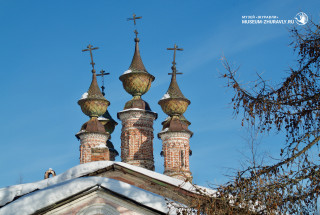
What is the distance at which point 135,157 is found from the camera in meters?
22.0

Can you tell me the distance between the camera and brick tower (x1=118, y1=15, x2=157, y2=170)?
22.1 meters

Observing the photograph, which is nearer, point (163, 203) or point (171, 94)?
point (163, 203)

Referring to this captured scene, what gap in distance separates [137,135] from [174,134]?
162 centimetres

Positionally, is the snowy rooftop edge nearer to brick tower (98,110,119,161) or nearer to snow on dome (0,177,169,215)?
snow on dome (0,177,169,215)

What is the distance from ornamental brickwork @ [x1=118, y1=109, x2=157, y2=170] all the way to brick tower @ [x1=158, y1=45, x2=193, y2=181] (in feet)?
1.96

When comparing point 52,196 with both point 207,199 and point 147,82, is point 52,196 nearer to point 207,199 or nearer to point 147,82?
point 207,199

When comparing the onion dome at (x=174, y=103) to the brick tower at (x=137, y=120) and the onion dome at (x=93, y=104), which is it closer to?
the brick tower at (x=137, y=120)

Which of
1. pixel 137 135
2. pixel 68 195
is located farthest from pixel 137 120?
pixel 68 195

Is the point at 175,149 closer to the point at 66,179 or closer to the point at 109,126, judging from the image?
the point at 109,126

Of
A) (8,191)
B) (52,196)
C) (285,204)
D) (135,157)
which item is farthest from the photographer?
(135,157)

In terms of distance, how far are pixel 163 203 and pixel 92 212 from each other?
1041mm

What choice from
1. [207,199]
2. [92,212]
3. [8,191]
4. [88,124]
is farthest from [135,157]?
[207,199]

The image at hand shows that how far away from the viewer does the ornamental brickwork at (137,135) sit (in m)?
22.1

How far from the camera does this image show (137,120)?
22438mm
